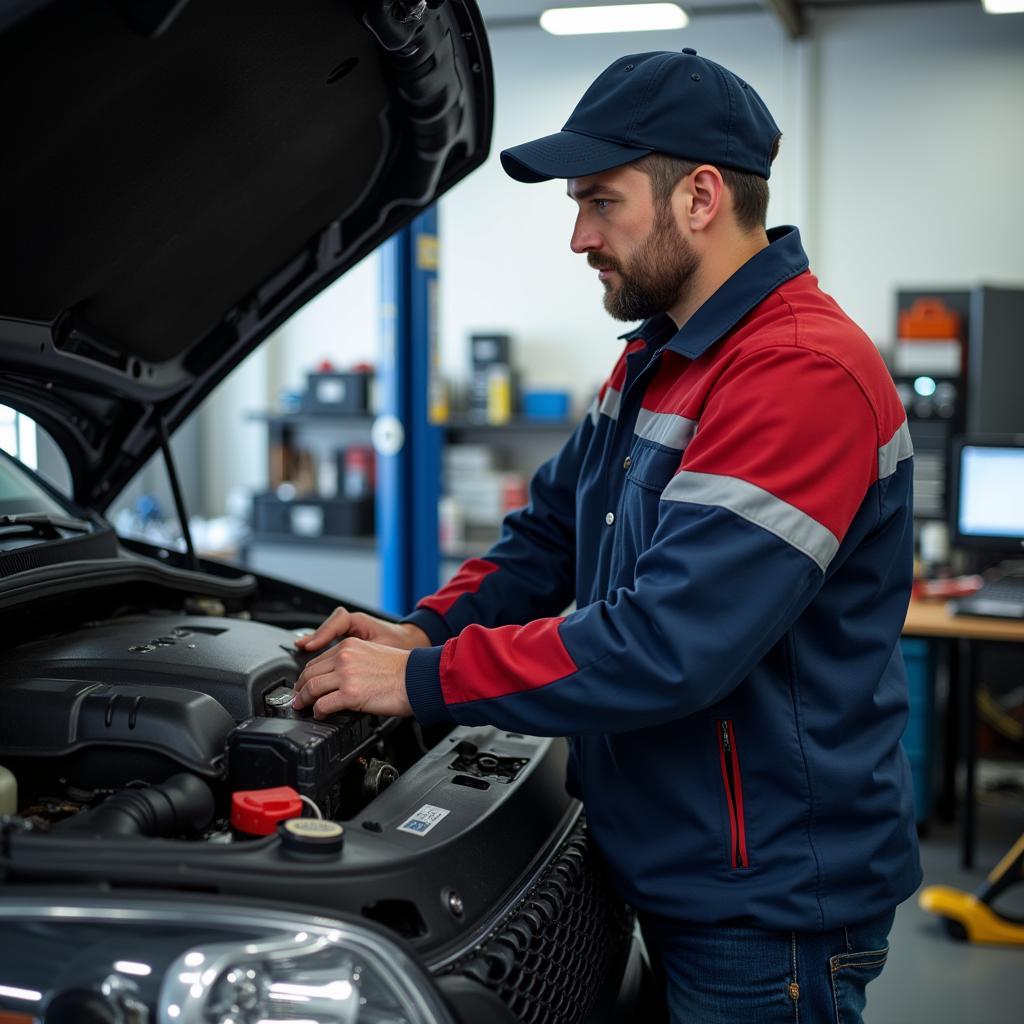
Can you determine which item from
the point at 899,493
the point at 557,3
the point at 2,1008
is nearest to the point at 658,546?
the point at 899,493

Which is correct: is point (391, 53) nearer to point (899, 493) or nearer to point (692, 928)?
point (899, 493)

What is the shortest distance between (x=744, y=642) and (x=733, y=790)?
0.21 meters

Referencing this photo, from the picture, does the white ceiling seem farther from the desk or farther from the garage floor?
the garage floor

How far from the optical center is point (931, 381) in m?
5.10

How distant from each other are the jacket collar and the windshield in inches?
36.9

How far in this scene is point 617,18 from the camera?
5352 mm

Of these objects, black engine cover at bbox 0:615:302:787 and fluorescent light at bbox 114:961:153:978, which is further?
black engine cover at bbox 0:615:302:787

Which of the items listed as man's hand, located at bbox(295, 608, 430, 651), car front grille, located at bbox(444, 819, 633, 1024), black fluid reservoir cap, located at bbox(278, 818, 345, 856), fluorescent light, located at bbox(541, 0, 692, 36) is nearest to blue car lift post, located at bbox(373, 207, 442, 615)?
fluorescent light, located at bbox(541, 0, 692, 36)

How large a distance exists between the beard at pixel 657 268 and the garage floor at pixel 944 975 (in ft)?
6.47

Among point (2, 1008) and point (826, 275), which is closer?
point (2, 1008)

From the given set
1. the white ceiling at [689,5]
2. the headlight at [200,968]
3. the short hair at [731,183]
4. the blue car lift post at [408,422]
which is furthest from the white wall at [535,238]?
the headlight at [200,968]

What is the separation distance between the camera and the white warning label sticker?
123 cm

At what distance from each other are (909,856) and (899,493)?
16.3 inches

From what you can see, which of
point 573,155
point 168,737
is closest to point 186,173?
point 573,155
